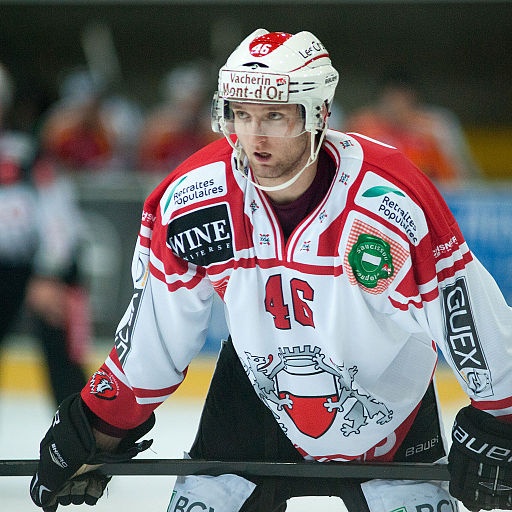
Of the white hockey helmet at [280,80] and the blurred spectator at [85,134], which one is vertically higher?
the white hockey helmet at [280,80]

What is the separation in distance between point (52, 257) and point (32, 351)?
1.27 meters

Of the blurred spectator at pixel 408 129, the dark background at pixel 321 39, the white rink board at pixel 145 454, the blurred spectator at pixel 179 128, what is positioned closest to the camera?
the white rink board at pixel 145 454

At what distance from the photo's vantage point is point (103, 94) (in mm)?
5641

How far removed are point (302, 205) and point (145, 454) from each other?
792 millimetres

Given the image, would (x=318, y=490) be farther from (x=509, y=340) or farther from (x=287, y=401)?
(x=509, y=340)

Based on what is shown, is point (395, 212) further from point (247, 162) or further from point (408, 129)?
point (408, 129)

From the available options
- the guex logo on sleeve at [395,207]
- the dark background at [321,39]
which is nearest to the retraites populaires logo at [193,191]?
the guex logo on sleeve at [395,207]

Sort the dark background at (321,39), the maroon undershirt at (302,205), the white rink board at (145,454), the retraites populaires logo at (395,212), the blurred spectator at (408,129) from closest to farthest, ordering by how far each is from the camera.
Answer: the retraites populaires logo at (395,212) → the maroon undershirt at (302,205) → the white rink board at (145,454) → the blurred spectator at (408,129) → the dark background at (321,39)

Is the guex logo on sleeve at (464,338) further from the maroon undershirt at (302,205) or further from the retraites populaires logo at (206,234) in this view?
the retraites populaires logo at (206,234)

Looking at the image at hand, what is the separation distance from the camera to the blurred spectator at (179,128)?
17.4ft

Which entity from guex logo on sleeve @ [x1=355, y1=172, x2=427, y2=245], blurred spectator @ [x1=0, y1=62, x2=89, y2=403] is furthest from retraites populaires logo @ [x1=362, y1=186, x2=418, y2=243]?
blurred spectator @ [x1=0, y1=62, x2=89, y2=403]

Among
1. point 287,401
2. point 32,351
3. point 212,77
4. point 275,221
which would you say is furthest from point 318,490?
point 212,77

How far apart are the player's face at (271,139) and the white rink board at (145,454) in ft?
2.40

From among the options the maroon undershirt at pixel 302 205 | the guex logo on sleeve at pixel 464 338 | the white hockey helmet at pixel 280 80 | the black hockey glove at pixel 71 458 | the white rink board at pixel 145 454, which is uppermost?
the white hockey helmet at pixel 280 80
